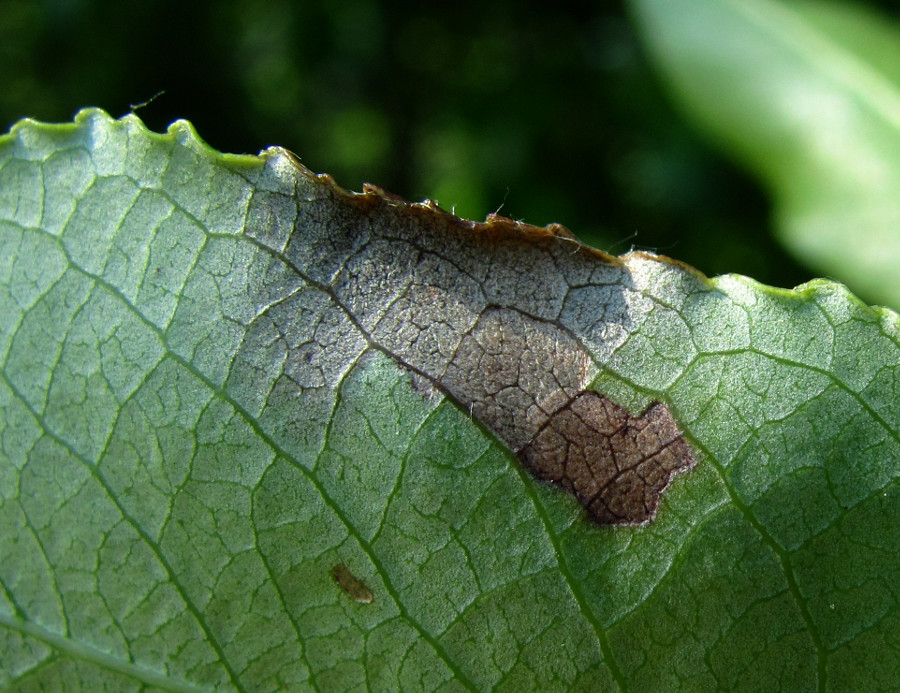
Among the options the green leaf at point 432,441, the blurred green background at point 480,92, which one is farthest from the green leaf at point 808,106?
the green leaf at point 432,441

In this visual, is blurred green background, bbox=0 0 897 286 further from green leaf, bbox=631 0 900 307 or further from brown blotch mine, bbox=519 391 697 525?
brown blotch mine, bbox=519 391 697 525

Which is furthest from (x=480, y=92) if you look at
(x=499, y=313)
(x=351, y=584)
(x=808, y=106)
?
(x=351, y=584)

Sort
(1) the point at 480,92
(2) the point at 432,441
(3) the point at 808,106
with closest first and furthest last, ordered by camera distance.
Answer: (2) the point at 432,441 < (3) the point at 808,106 < (1) the point at 480,92

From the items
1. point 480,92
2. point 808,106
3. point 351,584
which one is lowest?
point 351,584

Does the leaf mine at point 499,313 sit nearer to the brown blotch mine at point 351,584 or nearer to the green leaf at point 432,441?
the green leaf at point 432,441

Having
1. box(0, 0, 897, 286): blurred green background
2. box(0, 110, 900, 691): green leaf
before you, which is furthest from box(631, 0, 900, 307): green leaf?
box(0, 110, 900, 691): green leaf

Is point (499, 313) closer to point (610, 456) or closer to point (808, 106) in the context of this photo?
point (610, 456)

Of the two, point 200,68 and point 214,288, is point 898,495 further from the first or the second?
point 200,68
